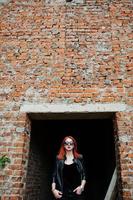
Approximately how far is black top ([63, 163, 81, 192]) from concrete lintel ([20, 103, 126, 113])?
99 centimetres

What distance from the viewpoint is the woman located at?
11.0ft

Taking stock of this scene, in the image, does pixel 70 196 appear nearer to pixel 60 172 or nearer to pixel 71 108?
Result: pixel 60 172

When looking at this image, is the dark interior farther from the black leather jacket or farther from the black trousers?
the black trousers

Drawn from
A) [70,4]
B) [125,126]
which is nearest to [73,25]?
[70,4]

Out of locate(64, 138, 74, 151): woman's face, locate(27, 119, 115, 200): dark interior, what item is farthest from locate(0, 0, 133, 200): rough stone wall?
locate(27, 119, 115, 200): dark interior

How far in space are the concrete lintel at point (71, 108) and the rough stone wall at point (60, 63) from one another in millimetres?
85

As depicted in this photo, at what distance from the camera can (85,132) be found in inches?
305

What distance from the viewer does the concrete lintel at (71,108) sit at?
4.13m

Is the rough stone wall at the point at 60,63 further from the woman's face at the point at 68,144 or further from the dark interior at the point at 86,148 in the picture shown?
the dark interior at the point at 86,148

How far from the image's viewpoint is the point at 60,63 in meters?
4.55

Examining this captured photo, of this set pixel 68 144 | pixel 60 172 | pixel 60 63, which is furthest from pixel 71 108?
pixel 60 172

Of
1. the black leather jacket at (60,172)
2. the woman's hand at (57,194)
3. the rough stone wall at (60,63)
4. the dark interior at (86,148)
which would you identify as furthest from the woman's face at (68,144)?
the dark interior at (86,148)

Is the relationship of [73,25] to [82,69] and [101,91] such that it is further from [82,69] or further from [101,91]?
[101,91]

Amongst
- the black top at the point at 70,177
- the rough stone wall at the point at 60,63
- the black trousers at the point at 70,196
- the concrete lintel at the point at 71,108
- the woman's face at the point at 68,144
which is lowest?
the black trousers at the point at 70,196
